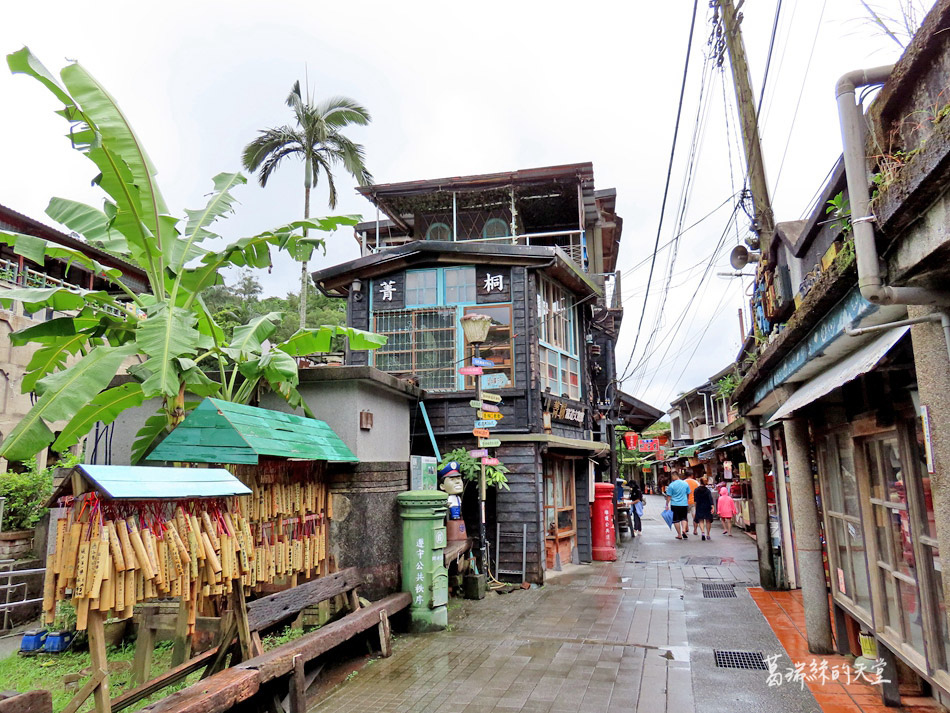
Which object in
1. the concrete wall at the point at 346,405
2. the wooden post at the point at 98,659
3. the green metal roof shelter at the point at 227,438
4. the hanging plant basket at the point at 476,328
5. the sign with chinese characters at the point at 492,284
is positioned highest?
the sign with chinese characters at the point at 492,284

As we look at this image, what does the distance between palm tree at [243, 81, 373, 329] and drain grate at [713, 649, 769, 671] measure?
18.5 meters

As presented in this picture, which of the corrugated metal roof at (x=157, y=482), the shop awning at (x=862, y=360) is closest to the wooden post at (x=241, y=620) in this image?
the corrugated metal roof at (x=157, y=482)

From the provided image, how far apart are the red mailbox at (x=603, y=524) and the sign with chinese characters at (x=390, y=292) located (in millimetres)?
6644

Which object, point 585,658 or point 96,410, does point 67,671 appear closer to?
point 96,410

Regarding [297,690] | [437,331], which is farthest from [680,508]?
[297,690]

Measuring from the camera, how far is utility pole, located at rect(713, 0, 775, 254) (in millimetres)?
9203

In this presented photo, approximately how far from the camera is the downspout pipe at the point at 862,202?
3375mm

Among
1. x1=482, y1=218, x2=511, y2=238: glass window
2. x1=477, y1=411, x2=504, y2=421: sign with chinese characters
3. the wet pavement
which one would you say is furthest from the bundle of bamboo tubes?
x1=482, y1=218, x2=511, y2=238: glass window

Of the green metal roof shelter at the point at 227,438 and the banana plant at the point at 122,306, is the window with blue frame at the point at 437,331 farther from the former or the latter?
the green metal roof shelter at the point at 227,438

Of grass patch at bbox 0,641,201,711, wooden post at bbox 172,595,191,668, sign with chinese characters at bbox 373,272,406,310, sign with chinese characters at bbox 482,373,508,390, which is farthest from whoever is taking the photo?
→ sign with chinese characters at bbox 373,272,406,310

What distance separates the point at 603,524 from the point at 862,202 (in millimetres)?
12830

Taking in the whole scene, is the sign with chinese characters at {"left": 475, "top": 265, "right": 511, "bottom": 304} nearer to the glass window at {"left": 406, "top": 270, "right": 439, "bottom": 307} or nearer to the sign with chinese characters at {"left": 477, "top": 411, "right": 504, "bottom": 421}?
the glass window at {"left": 406, "top": 270, "right": 439, "bottom": 307}

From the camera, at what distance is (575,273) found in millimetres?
14344

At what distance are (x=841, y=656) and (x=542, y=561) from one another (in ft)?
20.4
